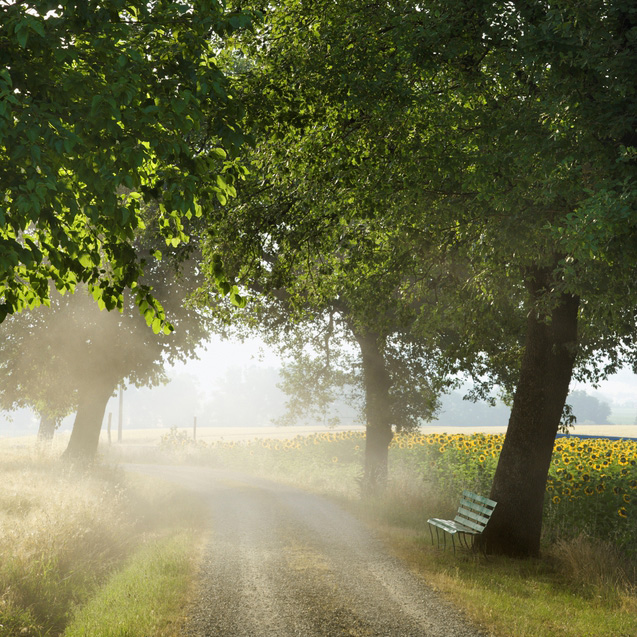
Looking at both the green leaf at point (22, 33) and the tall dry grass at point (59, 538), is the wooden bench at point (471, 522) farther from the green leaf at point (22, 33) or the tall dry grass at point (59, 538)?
the green leaf at point (22, 33)

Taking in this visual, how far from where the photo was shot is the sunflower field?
11.6 m

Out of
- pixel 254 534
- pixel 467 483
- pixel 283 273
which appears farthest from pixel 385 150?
pixel 467 483

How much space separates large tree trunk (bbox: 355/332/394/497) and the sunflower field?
734 millimetres

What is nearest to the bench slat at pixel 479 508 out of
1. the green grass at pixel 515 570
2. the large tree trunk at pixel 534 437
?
the large tree trunk at pixel 534 437

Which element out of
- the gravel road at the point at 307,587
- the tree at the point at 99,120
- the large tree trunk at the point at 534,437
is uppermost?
the tree at the point at 99,120

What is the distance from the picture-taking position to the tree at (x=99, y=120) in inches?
166

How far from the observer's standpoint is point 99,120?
14.8 ft

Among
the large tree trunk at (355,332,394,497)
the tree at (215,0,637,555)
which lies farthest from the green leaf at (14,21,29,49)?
the large tree trunk at (355,332,394,497)

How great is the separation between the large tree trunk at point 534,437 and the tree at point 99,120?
7.11 metres

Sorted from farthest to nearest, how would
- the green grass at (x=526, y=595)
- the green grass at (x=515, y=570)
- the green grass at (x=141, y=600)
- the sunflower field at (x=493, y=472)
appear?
the sunflower field at (x=493, y=472) → the green grass at (x=515, y=570) → the green grass at (x=526, y=595) → the green grass at (x=141, y=600)

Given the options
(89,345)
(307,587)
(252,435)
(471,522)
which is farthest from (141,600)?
(252,435)

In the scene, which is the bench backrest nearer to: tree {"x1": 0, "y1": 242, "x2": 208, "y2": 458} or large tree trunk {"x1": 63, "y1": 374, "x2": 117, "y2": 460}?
tree {"x1": 0, "y1": 242, "x2": 208, "y2": 458}

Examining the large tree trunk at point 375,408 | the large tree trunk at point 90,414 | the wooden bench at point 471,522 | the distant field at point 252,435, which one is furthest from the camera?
the distant field at point 252,435

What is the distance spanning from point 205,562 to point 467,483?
7730 millimetres
